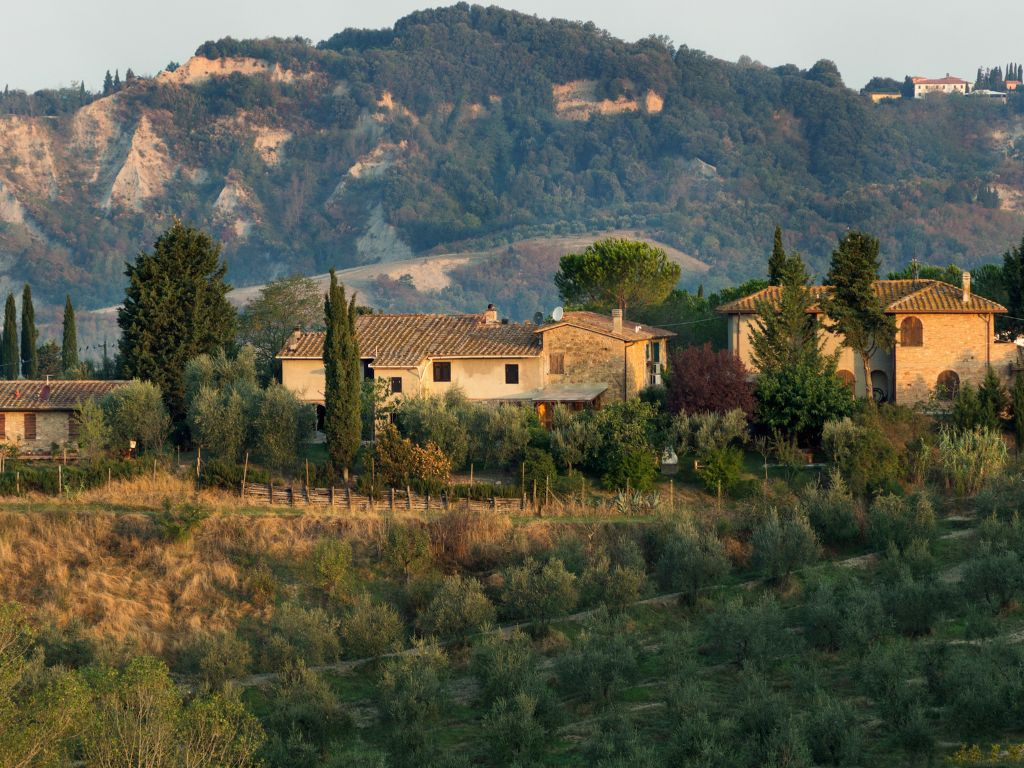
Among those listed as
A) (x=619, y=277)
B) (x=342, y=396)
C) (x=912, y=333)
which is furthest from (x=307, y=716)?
(x=619, y=277)

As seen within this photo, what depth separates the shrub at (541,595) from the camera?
3394cm

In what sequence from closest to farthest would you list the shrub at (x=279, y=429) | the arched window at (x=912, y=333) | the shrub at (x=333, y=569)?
1. the shrub at (x=333, y=569)
2. the shrub at (x=279, y=429)
3. the arched window at (x=912, y=333)

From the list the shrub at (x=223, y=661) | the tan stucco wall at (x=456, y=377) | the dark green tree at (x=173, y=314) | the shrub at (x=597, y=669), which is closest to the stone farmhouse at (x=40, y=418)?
the dark green tree at (x=173, y=314)

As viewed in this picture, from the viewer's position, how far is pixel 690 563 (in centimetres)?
3559

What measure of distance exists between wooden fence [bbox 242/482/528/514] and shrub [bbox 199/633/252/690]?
8.41 m

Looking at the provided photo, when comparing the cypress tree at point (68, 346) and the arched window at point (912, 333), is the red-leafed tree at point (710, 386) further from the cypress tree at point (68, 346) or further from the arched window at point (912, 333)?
the cypress tree at point (68, 346)

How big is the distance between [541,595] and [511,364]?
59.2ft

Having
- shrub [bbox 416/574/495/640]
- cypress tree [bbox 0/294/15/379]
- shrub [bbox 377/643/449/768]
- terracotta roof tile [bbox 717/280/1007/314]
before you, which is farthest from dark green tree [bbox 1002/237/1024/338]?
cypress tree [bbox 0/294/15/379]

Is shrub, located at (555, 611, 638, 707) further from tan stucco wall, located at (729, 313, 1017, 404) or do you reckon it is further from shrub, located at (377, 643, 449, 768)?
tan stucco wall, located at (729, 313, 1017, 404)

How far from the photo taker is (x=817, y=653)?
30.4m

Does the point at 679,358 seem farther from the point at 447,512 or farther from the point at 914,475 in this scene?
the point at 447,512

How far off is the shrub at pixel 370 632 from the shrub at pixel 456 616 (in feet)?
2.13

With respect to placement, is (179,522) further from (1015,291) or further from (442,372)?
(1015,291)

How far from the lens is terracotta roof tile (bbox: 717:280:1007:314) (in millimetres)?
50781
